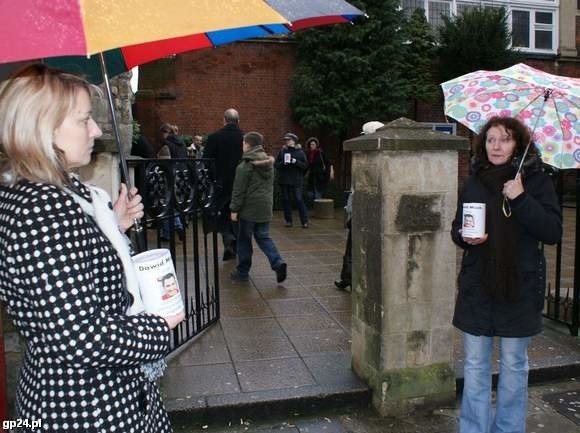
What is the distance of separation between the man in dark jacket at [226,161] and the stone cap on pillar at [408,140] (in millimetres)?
4501

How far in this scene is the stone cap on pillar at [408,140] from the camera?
3586 mm

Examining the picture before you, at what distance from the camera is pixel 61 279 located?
1561 mm

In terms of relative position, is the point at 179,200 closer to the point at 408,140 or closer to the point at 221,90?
the point at 408,140

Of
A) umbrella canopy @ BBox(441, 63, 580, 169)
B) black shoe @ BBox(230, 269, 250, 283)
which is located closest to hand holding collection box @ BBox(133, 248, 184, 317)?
umbrella canopy @ BBox(441, 63, 580, 169)

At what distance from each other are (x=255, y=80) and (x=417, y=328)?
13.2 m

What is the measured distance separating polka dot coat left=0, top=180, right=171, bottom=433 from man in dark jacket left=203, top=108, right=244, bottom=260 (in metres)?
6.26

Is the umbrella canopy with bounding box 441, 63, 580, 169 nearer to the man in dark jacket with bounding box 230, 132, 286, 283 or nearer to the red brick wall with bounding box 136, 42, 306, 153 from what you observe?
the man in dark jacket with bounding box 230, 132, 286, 283

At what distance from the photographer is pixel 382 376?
12.3ft

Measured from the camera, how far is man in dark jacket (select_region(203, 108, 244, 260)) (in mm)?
8078

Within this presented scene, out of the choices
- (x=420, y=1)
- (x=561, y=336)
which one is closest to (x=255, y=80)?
(x=420, y=1)

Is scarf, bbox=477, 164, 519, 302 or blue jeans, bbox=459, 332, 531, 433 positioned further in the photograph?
blue jeans, bbox=459, 332, 531, 433

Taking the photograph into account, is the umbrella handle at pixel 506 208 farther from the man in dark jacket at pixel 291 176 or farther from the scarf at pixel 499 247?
the man in dark jacket at pixel 291 176

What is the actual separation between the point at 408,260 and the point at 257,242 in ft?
10.5

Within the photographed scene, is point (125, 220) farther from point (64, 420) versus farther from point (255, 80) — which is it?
point (255, 80)
